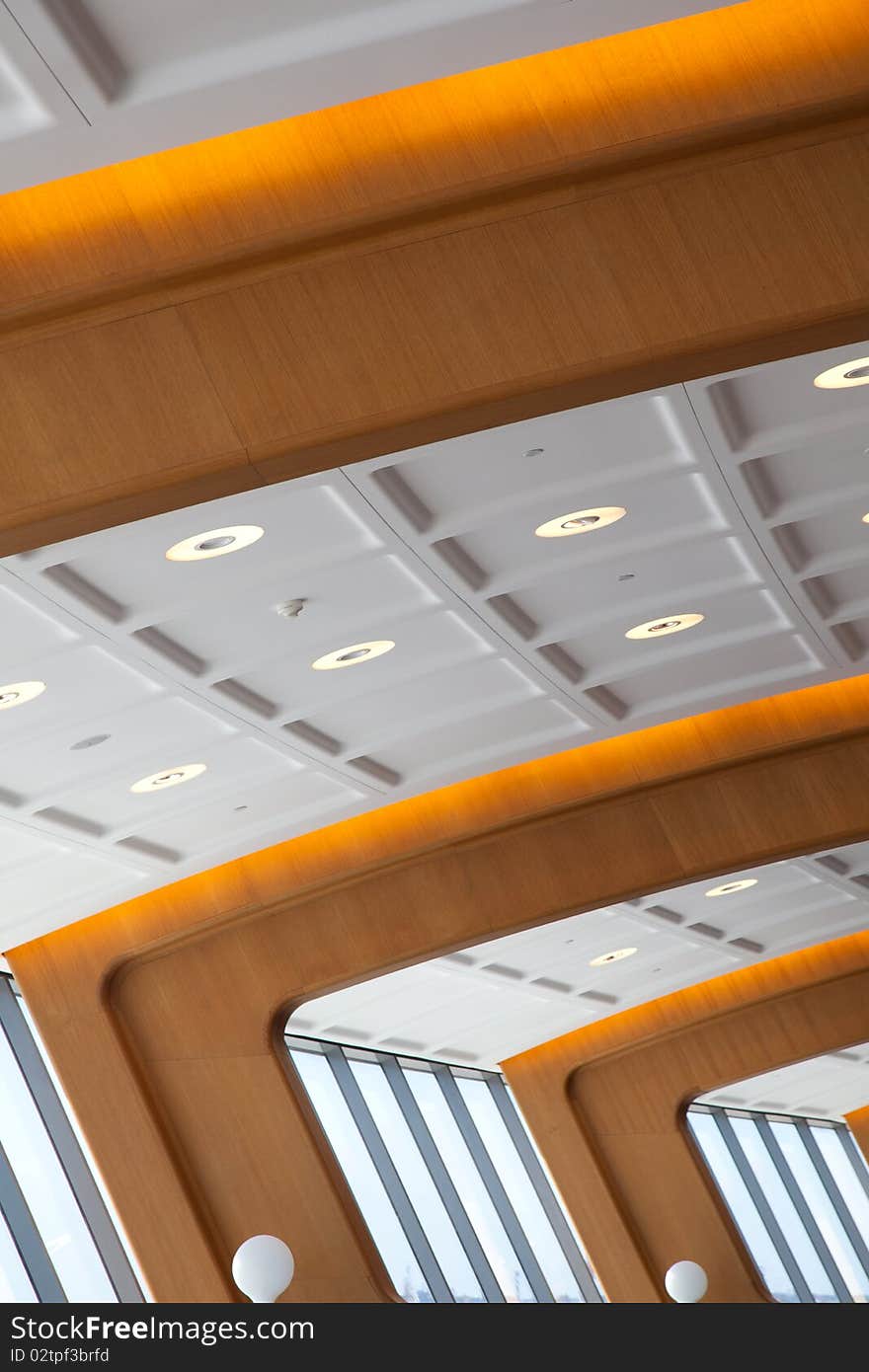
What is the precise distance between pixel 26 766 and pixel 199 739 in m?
1.42

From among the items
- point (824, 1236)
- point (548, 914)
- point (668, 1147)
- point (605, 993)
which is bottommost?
point (824, 1236)

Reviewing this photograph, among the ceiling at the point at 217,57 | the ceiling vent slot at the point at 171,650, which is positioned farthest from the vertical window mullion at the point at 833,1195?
the ceiling at the point at 217,57

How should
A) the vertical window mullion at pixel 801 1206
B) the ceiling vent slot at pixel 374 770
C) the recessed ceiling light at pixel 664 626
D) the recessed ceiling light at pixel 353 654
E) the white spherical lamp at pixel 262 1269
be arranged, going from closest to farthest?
1. the recessed ceiling light at pixel 353 654
2. the recessed ceiling light at pixel 664 626
3. the white spherical lamp at pixel 262 1269
4. the ceiling vent slot at pixel 374 770
5. the vertical window mullion at pixel 801 1206

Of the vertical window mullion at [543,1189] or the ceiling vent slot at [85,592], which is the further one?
the vertical window mullion at [543,1189]

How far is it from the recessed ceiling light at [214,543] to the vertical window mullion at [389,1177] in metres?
16.4

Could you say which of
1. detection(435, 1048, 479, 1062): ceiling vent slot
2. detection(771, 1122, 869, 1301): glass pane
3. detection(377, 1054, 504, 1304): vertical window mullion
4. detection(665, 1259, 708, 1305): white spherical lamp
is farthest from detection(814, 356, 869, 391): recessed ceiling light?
detection(771, 1122, 869, 1301): glass pane

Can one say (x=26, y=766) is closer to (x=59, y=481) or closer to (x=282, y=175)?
(x=59, y=481)

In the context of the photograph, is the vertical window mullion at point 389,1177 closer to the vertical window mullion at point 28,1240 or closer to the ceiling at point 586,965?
the ceiling at point 586,965

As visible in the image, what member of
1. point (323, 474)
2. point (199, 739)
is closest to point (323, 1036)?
point (199, 739)

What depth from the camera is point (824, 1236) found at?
141ft

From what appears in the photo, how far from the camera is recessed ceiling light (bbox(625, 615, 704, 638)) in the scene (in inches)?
558

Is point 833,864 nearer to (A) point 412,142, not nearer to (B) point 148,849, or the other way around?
(B) point 148,849

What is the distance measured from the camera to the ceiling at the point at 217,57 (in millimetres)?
6652

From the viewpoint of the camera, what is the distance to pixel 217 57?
22.7 ft
